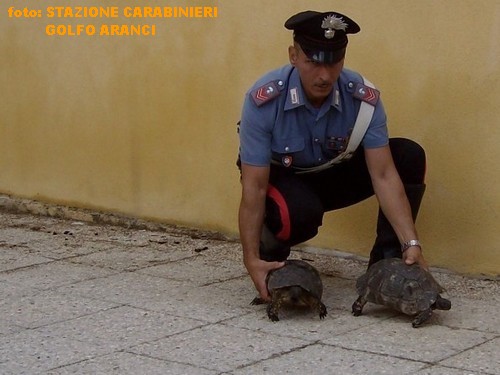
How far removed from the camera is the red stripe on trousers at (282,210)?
4.27m

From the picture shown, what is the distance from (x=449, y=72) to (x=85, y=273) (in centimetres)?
187

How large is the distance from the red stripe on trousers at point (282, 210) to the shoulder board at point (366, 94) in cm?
50

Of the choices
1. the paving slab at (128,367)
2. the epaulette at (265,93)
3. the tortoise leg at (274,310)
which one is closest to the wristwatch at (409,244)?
the tortoise leg at (274,310)

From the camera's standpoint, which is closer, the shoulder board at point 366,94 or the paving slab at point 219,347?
the paving slab at point 219,347

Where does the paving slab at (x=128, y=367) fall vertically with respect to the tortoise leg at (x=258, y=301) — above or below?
above

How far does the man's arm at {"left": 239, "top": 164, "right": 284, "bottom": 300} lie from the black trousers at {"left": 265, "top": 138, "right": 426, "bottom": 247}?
0.11m

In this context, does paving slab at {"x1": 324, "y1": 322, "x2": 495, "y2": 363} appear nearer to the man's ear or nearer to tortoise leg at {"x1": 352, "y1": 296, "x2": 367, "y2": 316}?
tortoise leg at {"x1": 352, "y1": 296, "x2": 367, "y2": 316}

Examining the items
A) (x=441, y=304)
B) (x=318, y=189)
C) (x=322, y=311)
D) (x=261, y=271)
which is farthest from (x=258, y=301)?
(x=441, y=304)

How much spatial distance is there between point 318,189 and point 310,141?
0.30 m

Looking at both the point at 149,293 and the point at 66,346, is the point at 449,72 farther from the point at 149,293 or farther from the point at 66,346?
the point at 66,346

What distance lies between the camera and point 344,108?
427 centimetres

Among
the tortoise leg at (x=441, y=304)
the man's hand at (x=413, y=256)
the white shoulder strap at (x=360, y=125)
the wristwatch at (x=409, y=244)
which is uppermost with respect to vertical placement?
the white shoulder strap at (x=360, y=125)

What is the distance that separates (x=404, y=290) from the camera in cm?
396

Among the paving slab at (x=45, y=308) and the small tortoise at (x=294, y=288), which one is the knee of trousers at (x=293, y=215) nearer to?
the small tortoise at (x=294, y=288)
